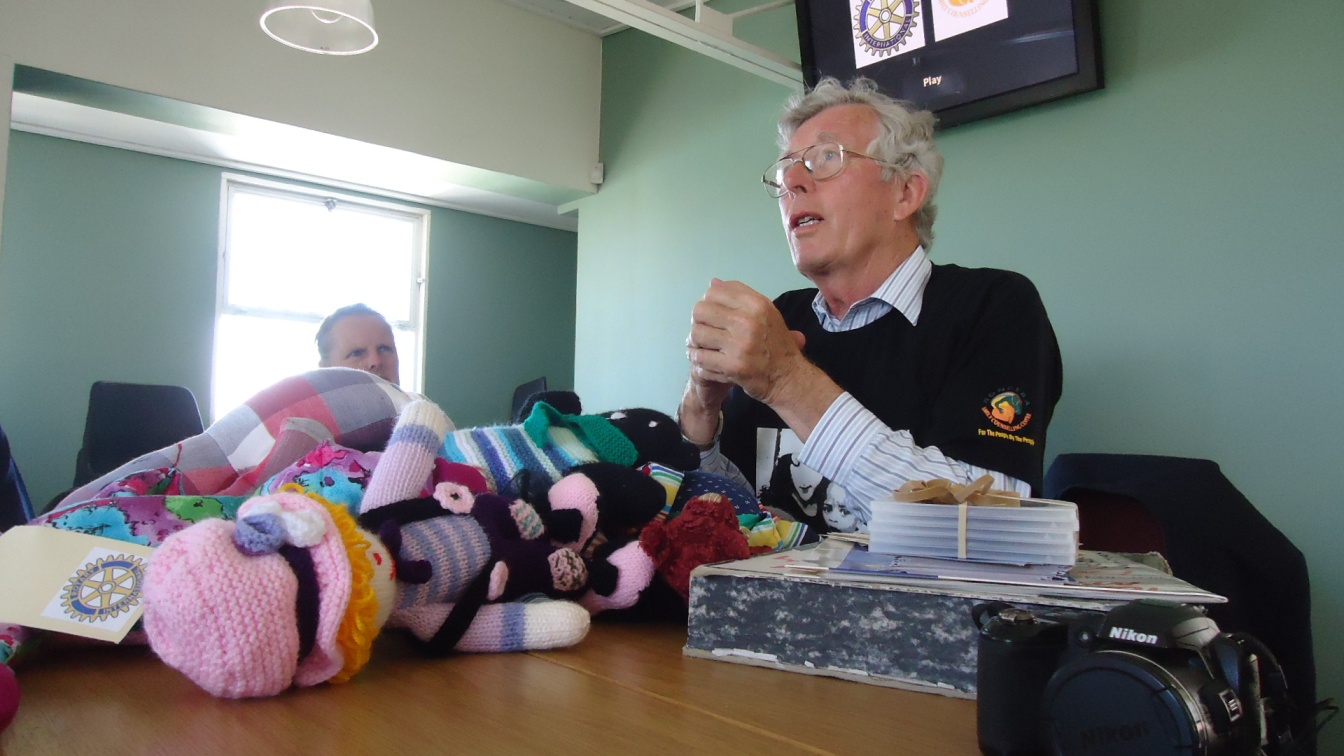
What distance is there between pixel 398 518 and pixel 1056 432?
204cm

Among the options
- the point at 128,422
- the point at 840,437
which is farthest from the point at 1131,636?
the point at 128,422

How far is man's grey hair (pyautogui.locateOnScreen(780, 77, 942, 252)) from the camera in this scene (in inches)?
56.1

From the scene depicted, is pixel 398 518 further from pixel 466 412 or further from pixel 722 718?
pixel 466 412

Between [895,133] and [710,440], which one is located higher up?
[895,133]

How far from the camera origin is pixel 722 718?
1.40ft

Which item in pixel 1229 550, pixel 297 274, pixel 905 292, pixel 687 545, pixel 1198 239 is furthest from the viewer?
pixel 297 274

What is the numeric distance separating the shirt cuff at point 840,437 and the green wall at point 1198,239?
136 centimetres

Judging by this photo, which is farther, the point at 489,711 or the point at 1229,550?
the point at 1229,550

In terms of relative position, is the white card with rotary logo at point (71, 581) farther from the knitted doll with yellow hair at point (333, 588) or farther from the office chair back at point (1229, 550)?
the office chair back at point (1229, 550)

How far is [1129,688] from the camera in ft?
1.11

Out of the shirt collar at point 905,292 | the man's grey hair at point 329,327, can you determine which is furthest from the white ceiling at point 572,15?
the shirt collar at point 905,292

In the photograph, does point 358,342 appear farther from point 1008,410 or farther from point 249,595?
point 249,595

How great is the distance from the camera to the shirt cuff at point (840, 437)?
98cm

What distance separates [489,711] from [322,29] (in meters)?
2.32
